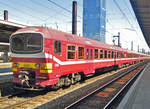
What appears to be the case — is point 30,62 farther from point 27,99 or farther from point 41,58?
point 27,99

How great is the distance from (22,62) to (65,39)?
9.35 feet

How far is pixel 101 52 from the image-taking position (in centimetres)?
1421

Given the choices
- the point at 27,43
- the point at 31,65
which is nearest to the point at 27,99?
the point at 31,65

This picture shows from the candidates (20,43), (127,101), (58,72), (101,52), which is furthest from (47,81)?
(101,52)

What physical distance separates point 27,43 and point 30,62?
1076 millimetres

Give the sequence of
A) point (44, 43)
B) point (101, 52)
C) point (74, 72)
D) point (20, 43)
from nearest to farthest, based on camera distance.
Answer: point (44, 43), point (20, 43), point (74, 72), point (101, 52)

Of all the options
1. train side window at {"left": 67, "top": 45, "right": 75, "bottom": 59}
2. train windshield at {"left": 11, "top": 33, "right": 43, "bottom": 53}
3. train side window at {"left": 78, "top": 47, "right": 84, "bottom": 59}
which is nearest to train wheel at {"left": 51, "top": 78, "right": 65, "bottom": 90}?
train side window at {"left": 67, "top": 45, "right": 75, "bottom": 59}

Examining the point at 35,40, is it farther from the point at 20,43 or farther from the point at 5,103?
the point at 5,103

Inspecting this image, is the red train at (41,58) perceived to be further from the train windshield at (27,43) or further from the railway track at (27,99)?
the railway track at (27,99)

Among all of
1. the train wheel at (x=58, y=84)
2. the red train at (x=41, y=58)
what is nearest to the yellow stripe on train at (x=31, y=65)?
the red train at (x=41, y=58)

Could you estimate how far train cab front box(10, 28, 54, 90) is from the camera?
743cm

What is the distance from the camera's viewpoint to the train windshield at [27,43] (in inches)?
300

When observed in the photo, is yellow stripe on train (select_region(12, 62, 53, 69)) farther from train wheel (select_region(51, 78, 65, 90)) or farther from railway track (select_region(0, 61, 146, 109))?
railway track (select_region(0, 61, 146, 109))

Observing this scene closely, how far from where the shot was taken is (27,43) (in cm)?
789
